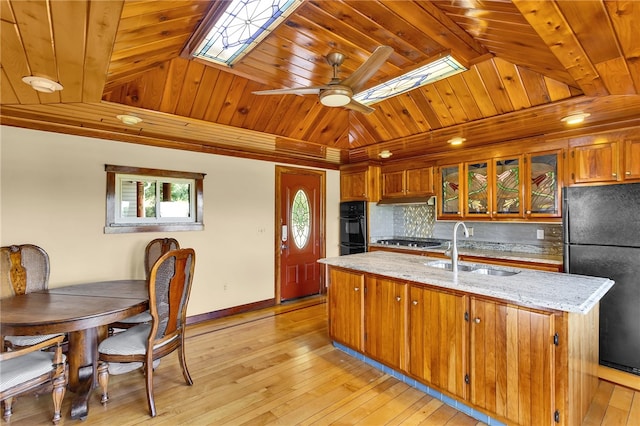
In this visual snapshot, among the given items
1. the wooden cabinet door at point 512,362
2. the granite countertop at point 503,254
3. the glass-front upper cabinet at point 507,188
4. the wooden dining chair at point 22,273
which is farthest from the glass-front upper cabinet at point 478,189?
the wooden dining chair at point 22,273

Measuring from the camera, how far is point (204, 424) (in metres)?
2.10

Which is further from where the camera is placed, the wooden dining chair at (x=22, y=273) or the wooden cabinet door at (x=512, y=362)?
the wooden dining chair at (x=22, y=273)

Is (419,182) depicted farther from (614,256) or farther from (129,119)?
(129,119)

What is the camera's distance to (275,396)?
2.43 m

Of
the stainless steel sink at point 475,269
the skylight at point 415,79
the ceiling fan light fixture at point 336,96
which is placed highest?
the skylight at point 415,79

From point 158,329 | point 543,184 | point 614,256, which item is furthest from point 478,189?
point 158,329

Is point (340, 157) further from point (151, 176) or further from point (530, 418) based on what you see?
point (530, 418)

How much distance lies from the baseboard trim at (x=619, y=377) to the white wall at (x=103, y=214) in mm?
3857

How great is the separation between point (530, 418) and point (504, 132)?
278 centimetres

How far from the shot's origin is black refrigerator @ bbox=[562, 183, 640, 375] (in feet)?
8.55

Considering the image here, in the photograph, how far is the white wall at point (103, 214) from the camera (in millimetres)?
3016

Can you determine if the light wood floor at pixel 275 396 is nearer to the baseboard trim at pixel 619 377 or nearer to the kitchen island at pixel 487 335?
the baseboard trim at pixel 619 377

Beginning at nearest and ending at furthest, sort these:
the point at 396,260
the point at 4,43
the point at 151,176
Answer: the point at 4,43 → the point at 396,260 → the point at 151,176

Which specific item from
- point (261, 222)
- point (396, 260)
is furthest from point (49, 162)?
point (396, 260)
